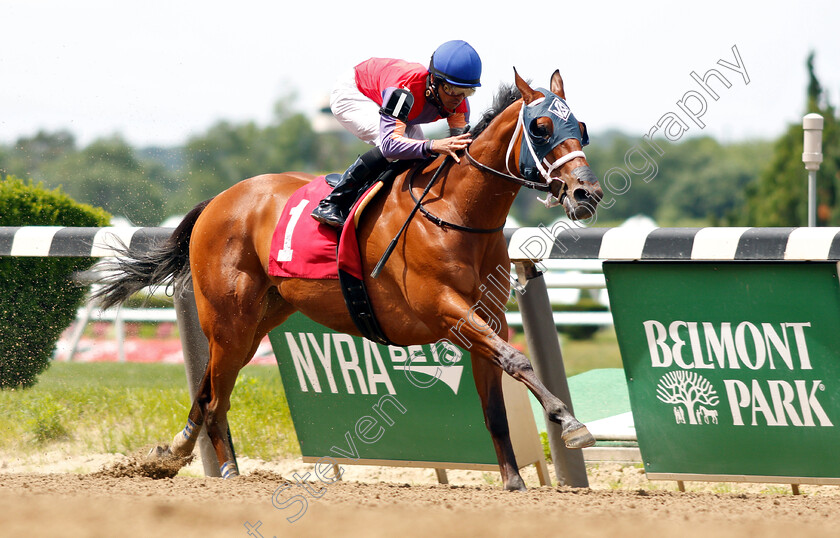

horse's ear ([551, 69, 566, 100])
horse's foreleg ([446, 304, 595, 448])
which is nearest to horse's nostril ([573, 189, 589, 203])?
horse's ear ([551, 69, 566, 100])

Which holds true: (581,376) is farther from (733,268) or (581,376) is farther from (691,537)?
(691,537)

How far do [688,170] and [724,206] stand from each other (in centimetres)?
1091

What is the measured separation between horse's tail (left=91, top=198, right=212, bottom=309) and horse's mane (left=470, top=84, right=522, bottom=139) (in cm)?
186

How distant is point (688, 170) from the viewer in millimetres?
86875

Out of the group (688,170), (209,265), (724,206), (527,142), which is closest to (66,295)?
(209,265)

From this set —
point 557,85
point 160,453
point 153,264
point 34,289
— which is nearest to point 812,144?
point 557,85

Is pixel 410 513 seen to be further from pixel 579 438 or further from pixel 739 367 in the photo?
pixel 739 367

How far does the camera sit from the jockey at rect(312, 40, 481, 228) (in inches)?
164

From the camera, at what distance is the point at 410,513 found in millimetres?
3203

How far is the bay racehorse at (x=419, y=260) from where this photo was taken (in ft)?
12.6

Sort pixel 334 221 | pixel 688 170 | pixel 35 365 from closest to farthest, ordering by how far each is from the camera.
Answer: pixel 334 221, pixel 35 365, pixel 688 170

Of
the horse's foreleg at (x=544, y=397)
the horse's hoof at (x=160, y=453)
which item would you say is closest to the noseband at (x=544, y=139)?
the horse's foreleg at (x=544, y=397)

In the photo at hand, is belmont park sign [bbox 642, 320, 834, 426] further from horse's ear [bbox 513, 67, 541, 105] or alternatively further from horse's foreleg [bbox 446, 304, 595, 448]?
horse's ear [bbox 513, 67, 541, 105]

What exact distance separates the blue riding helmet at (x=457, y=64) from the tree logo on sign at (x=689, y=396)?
1574 millimetres
